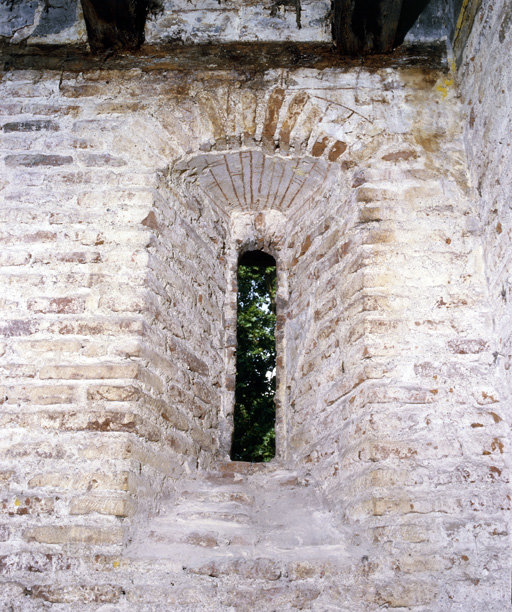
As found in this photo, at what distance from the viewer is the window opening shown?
8445mm

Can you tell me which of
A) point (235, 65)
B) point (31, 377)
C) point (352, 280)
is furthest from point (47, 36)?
point (352, 280)

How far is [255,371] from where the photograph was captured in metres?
9.03

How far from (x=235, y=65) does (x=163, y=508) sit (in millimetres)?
2352

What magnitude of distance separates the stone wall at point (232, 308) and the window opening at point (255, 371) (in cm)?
489

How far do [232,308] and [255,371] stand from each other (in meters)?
5.77

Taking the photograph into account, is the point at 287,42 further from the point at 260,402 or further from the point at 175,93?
the point at 260,402

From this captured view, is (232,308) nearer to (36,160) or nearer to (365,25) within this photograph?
(36,160)

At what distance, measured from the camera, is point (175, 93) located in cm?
312

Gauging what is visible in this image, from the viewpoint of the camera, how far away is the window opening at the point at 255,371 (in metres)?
8.45

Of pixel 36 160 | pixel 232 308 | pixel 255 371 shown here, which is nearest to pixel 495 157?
pixel 232 308

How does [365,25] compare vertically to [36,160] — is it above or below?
above

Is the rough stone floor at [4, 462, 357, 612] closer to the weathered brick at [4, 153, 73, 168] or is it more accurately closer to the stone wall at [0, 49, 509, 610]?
the stone wall at [0, 49, 509, 610]

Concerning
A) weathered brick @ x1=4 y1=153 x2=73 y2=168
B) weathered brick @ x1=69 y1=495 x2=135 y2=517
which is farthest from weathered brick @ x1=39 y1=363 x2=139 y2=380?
weathered brick @ x1=4 y1=153 x2=73 y2=168

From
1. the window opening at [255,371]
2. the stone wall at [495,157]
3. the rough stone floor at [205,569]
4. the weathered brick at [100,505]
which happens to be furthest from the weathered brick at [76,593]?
the window opening at [255,371]
